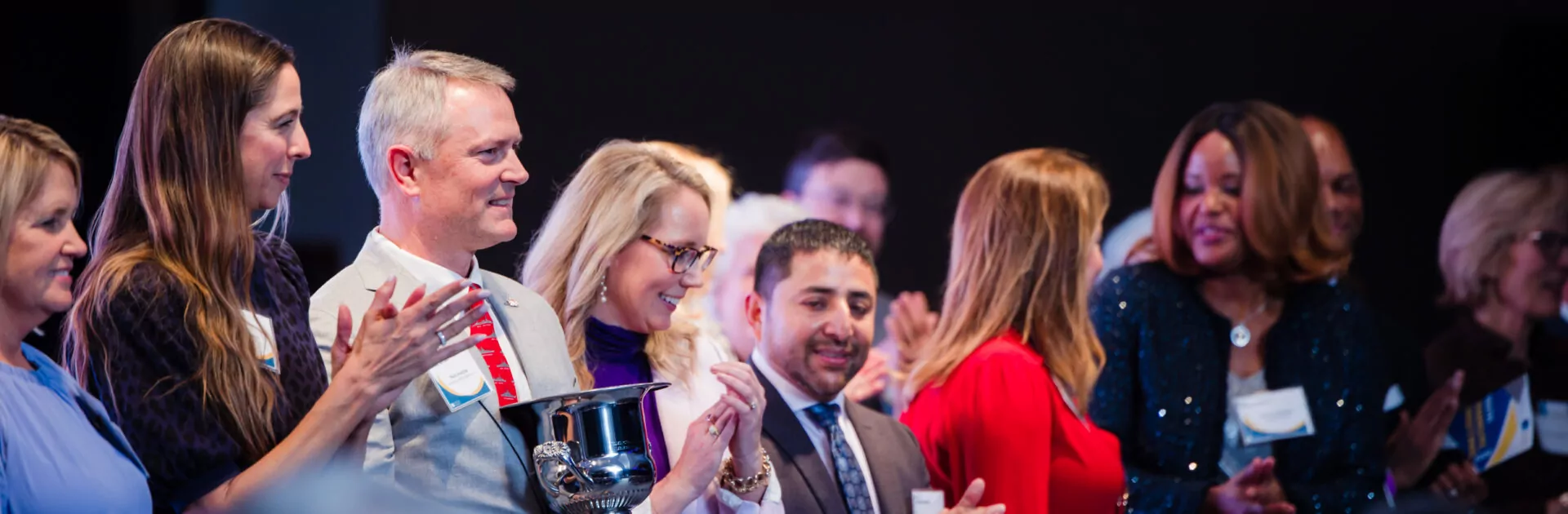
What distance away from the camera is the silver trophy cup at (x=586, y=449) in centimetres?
239

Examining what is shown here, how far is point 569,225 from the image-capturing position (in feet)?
10.4

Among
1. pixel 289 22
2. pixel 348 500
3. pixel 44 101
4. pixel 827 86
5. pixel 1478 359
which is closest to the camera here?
pixel 348 500

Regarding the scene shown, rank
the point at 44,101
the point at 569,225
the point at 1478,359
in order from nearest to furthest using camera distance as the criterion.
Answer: the point at 569,225
the point at 44,101
the point at 1478,359

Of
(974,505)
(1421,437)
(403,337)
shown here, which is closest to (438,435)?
(403,337)

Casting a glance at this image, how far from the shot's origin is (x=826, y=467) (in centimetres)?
→ 325

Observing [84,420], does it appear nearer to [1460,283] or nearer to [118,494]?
[118,494]

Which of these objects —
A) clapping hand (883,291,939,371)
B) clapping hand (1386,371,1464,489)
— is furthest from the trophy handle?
clapping hand (1386,371,1464,489)

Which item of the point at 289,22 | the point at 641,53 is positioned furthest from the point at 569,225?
the point at 641,53

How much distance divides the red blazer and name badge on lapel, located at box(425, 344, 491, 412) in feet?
4.58

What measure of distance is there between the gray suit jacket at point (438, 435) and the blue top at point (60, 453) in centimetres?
37

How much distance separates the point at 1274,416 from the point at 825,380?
158 cm

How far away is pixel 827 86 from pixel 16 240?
146 inches

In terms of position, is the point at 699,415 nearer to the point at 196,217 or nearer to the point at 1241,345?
the point at 196,217

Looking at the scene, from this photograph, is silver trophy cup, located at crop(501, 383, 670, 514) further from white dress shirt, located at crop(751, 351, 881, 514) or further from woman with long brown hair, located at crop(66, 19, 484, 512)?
white dress shirt, located at crop(751, 351, 881, 514)
